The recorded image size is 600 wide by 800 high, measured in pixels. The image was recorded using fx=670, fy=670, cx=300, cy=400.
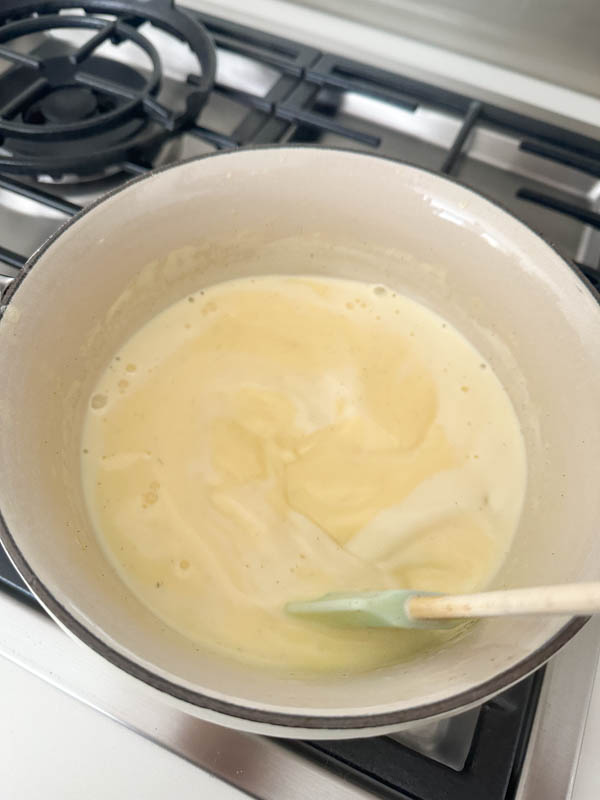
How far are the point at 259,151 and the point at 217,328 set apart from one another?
23 centimetres

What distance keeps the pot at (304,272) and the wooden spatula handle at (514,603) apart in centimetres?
4

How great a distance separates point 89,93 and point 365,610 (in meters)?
0.68

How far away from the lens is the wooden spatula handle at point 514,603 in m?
0.36

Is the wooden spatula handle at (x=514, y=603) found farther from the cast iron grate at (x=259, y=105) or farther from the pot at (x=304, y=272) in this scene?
Answer: the cast iron grate at (x=259, y=105)

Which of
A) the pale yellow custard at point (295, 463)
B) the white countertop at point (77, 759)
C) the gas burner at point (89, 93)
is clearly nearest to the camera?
the white countertop at point (77, 759)

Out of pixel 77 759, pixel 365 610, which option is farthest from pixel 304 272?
pixel 77 759

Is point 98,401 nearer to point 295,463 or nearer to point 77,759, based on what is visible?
point 295,463

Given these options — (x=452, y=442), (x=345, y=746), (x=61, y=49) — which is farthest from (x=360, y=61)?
(x=345, y=746)

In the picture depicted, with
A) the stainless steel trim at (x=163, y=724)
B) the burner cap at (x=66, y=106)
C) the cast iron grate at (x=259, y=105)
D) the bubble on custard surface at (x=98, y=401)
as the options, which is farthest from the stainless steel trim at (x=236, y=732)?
the burner cap at (x=66, y=106)

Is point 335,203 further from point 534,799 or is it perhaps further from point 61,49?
point 534,799

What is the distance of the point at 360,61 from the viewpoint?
2.97 ft

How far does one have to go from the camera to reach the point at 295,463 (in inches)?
28.5

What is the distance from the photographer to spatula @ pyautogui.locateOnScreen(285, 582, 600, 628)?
360mm

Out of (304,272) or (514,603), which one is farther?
(304,272)
